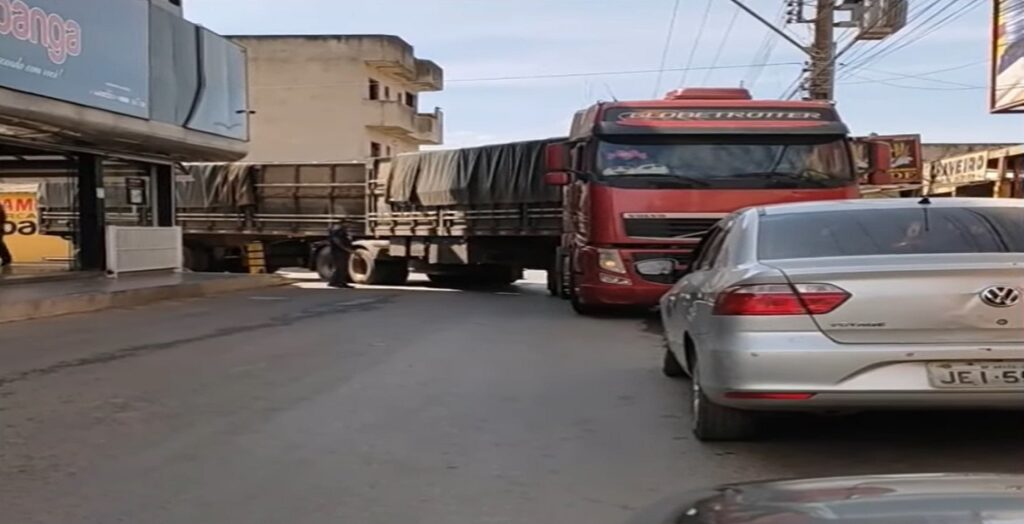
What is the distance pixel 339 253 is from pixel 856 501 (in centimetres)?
2117

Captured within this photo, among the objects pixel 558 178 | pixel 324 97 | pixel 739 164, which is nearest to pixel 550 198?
pixel 558 178

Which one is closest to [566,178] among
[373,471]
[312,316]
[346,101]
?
[312,316]

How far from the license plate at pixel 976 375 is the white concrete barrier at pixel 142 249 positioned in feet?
55.3

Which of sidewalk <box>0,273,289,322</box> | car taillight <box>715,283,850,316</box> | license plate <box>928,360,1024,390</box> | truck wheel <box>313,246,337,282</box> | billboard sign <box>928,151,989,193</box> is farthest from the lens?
truck wheel <box>313,246,337,282</box>

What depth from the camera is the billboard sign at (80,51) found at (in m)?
13.9

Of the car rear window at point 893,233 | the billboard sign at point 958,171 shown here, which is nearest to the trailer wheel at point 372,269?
the billboard sign at point 958,171

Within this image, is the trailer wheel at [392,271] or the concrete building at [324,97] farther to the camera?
the concrete building at [324,97]

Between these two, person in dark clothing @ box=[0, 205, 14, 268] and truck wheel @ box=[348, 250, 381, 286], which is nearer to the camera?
person in dark clothing @ box=[0, 205, 14, 268]

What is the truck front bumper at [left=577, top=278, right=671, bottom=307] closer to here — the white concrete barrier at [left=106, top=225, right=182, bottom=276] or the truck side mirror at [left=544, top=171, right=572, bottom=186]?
the truck side mirror at [left=544, top=171, right=572, bottom=186]

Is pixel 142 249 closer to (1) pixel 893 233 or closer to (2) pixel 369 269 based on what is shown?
(2) pixel 369 269

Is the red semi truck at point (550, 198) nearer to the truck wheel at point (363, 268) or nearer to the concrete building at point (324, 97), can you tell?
the truck wheel at point (363, 268)

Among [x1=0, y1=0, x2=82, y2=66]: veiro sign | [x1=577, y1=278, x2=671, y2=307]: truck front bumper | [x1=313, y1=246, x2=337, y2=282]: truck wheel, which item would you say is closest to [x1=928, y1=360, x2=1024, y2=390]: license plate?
[x1=577, y1=278, x2=671, y2=307]: truck front bumper

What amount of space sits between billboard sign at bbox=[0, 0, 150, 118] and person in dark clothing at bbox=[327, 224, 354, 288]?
619 cm

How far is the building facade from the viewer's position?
1447 cm
